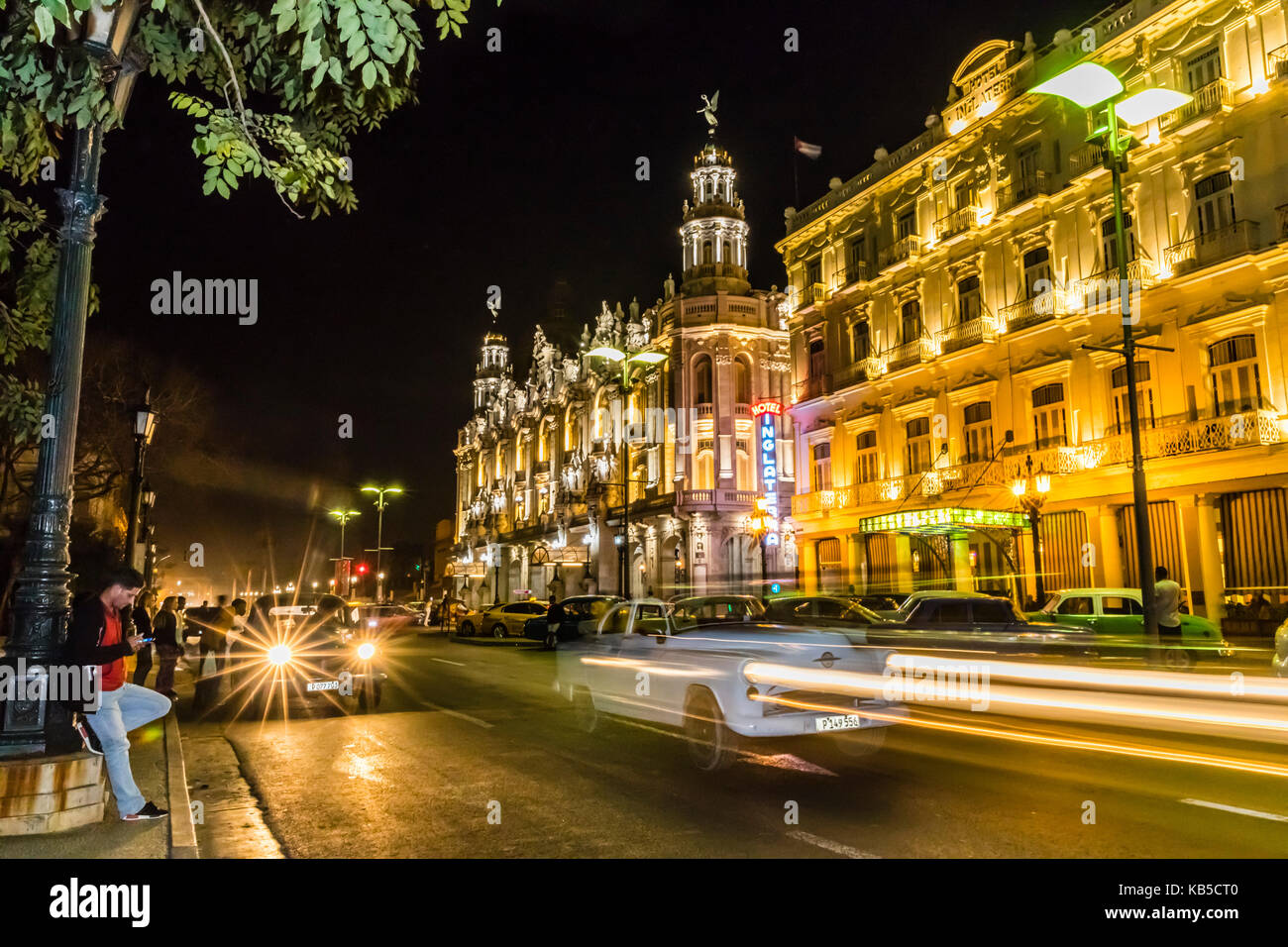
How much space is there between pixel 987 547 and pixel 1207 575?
736 centimetres

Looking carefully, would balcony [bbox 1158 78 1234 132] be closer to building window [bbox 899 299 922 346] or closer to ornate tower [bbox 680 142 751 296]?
building window [bbox 899 299 922 346]

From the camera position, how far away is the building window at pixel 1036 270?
25.8 meters

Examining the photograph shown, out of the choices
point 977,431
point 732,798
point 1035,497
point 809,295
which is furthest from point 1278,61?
point 732,798

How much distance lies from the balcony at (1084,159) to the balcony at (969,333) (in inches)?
184

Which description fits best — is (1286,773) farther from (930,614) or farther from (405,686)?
(405,686)

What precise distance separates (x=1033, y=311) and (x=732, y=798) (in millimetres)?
23047

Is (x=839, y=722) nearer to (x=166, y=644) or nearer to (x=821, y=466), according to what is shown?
(x=166, y=644)

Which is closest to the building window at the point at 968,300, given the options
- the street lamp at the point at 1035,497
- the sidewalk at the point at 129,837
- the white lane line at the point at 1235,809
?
the street lamp at the point at 1035,497

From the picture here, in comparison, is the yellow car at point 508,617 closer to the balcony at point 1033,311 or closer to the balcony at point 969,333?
the balcony at point 969,333

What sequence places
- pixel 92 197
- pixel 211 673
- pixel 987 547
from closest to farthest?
pixel 92 197, pixel 211 673, pixel 987 547

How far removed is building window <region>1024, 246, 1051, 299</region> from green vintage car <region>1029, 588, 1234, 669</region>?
11.5 m

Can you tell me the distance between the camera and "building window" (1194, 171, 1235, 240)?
21422 mm

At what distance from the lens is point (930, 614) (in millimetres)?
15586

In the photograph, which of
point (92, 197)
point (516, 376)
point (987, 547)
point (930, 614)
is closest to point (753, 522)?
point (987, 547)
